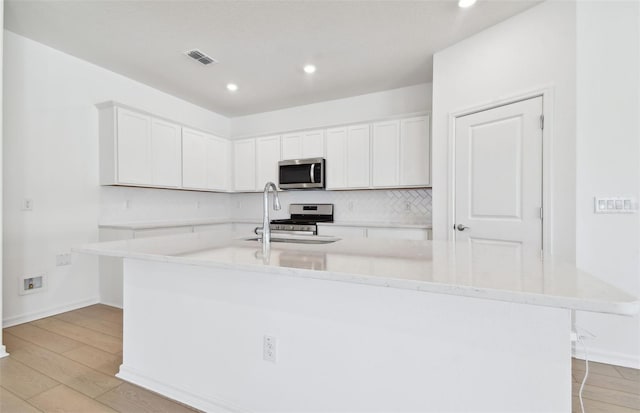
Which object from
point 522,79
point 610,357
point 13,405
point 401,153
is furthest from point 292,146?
point 610,357

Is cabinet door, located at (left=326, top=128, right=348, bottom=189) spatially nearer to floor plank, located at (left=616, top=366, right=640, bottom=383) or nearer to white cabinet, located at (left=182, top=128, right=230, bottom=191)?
white cabinet, located at (left=182, top=128, right=230, bottom=191)

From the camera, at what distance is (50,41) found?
9.70 ft

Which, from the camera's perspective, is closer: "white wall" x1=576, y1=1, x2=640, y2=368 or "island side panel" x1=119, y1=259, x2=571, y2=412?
"island side panel" x1=119, y1=259, x2=571, y2=412

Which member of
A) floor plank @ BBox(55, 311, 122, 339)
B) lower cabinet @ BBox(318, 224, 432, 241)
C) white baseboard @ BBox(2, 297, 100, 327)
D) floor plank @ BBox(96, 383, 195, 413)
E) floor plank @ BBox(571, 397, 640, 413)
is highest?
lower cabinet @ BBox(318, 224, 432, 241)

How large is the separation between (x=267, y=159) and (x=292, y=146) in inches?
18.5

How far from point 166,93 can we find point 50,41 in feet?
4.46

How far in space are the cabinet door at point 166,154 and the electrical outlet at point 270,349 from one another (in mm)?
3065

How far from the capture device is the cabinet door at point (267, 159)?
15.7ft

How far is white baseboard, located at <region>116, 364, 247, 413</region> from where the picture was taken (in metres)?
1.57

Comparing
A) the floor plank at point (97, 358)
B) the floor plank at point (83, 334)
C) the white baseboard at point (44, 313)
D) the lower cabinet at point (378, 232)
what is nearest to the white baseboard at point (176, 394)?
the floor plank at point (97, 358)

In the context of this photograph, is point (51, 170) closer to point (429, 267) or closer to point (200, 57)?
point (200, 57)

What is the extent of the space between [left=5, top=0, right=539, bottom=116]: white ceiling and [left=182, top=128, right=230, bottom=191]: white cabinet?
790 mm

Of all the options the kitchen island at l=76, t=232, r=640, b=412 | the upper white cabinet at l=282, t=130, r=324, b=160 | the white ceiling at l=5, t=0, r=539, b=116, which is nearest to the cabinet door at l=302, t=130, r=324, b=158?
the upper white cabinet at l=282, t=130, r=324, b=160

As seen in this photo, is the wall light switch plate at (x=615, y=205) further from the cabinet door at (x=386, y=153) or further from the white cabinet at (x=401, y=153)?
the cabinet door at (x=386, y=153)
